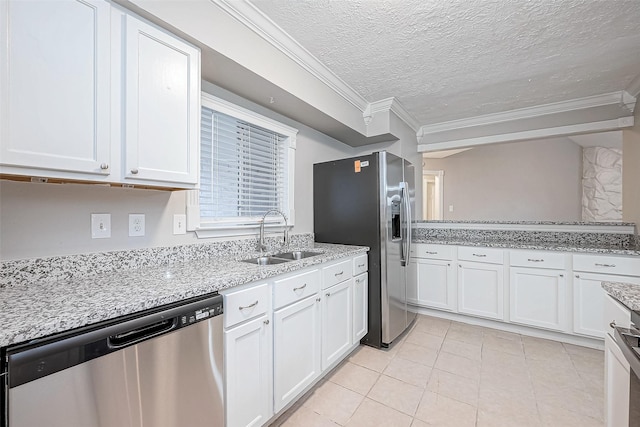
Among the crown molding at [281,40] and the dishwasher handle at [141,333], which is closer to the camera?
the dishwasher handle at [141,333]

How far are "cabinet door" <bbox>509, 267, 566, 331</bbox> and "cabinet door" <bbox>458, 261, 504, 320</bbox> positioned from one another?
112mm

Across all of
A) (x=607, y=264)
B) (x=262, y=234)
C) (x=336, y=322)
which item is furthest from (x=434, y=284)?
(x=262, y=234)

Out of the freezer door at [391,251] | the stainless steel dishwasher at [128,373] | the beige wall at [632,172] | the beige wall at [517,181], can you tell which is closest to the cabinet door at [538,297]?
the beige wall at [632,172]

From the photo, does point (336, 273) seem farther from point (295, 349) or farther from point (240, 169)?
point (240, 169)

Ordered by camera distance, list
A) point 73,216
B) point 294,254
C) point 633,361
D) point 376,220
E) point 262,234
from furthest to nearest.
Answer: point 376,220 → point 294,254 → point 262,234 → point 73,216 → point 633,361

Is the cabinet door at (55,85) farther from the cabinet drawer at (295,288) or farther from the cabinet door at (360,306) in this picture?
the cabinet door at (360,306)

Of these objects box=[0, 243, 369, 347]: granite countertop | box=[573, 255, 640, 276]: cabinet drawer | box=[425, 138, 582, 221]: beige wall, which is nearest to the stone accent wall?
box=[425, 138, 582, 221]: beige wall

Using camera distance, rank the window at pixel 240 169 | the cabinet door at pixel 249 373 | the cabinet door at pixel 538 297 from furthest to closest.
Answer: the cabinet door at pixel 538 297 < the window at pixel 240 169 < the cabinet door at pixel 249 373

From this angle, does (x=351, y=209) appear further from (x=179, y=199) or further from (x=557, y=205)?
(x=557, y=205)

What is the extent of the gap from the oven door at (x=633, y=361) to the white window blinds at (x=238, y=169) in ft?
6.80

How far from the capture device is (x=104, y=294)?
1018mm

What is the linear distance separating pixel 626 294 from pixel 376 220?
1.58 meters

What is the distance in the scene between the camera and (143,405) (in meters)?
0.97

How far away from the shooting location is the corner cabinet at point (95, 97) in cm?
94
